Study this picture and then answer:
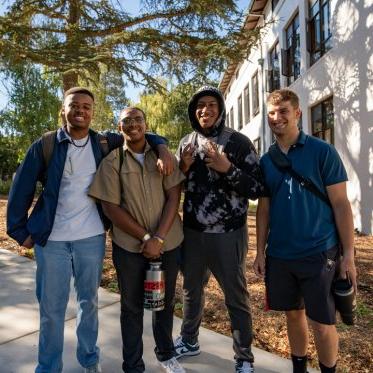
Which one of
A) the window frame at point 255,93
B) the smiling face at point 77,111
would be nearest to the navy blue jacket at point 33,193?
the smiling face at point 77,111

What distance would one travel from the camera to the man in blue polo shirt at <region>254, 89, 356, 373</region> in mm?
2463

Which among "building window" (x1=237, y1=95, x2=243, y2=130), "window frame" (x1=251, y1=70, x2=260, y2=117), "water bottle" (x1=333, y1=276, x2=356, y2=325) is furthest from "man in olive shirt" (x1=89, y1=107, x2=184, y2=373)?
"building window" (x1=237, y1=95, x2=243, y2=130)

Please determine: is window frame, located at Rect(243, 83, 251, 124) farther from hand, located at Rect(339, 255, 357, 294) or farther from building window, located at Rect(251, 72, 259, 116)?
hand, located at Rect(339, 255, 357, 294)

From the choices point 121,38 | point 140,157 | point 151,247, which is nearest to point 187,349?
point 151,247

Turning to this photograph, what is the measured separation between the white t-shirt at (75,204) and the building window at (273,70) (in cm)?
1370

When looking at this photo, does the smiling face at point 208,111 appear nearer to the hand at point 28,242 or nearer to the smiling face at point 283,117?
the smiling face at point 283,117

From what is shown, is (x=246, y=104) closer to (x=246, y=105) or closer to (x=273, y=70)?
(x=246, y=105)

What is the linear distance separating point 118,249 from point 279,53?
13.9 m

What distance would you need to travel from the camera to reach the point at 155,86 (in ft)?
27.8

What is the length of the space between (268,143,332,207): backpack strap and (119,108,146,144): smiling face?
0.90 m

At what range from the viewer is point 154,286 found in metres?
2.65

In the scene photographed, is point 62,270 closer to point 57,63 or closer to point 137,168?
point 137,168

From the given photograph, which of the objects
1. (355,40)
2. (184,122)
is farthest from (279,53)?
(184,122)

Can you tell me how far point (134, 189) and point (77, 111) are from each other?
0.65 metres
